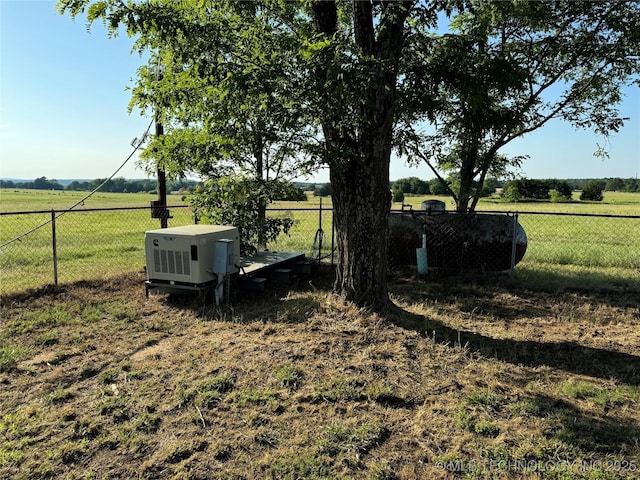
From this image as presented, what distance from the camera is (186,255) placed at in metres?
5.79

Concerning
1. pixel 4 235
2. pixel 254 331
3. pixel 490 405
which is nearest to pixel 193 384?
pixel 254 331

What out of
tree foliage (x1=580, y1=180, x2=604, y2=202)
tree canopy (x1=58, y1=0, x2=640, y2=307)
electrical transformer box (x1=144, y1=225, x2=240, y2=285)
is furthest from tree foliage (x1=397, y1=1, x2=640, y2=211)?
tree foliage (x1=580, y1=180, x2=604, y2=202)

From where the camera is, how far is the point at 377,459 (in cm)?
262

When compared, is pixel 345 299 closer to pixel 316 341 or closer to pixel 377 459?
pixel 316 341

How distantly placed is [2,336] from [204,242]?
244cm

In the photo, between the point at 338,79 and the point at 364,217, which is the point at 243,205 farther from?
the point at 338,79

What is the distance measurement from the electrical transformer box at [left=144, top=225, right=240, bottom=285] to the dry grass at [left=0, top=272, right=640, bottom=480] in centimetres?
41

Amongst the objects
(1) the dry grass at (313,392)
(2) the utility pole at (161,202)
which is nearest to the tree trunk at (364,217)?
(1) the dry grass at (313,392)

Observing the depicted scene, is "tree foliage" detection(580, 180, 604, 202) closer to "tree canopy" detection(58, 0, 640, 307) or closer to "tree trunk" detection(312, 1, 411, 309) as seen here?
"tree canopy" detection(58, 0, 640, 307)

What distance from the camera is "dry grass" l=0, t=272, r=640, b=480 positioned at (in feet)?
8.52

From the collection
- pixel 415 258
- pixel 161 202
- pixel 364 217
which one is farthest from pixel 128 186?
pixel 364 217

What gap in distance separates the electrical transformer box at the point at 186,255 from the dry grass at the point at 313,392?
412 mm

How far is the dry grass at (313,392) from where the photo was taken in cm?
260

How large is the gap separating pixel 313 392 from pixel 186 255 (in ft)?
10.3
